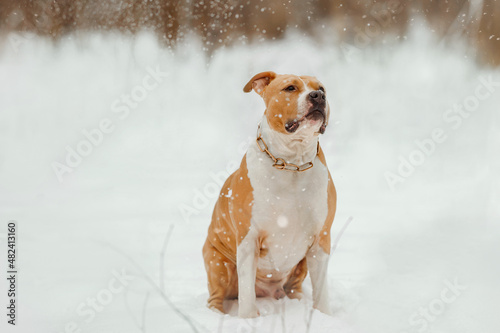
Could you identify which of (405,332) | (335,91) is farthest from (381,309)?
(335,91)

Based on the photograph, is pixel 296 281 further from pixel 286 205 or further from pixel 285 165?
pixel 285 165

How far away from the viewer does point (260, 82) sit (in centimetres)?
227

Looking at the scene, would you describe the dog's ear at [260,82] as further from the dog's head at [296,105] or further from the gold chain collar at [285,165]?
the gold chain collar at [285,165]

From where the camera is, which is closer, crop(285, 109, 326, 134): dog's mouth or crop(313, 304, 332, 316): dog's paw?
crop(285, 109, 326, 134): dog's mouth

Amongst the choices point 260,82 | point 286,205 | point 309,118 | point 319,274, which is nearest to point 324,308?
point 319,274

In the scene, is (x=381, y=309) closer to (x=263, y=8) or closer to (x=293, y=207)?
(x=293, y=207)

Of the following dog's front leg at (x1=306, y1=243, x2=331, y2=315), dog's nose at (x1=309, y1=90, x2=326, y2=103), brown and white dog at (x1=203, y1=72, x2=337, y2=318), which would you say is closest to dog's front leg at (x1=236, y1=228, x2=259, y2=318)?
brown and white dog at (x1=203, y1=72, x2=337, y2=318)

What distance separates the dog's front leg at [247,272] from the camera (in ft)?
6.97

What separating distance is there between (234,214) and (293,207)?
0.81ft

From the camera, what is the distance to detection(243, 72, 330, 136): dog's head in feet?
6.55

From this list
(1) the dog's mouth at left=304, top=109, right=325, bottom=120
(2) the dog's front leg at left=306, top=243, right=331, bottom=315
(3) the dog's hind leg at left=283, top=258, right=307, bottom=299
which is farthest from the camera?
(3) the dog's hind leg at left=283, top=258, right=307, bottom=299

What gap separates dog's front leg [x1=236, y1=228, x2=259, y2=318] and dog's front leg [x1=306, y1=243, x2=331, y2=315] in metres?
0.24

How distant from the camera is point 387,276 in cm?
302

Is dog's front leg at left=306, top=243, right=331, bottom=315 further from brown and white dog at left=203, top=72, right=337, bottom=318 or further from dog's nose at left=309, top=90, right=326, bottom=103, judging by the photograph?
dog's nose at left=309, top=90, right=326, bottom=103
